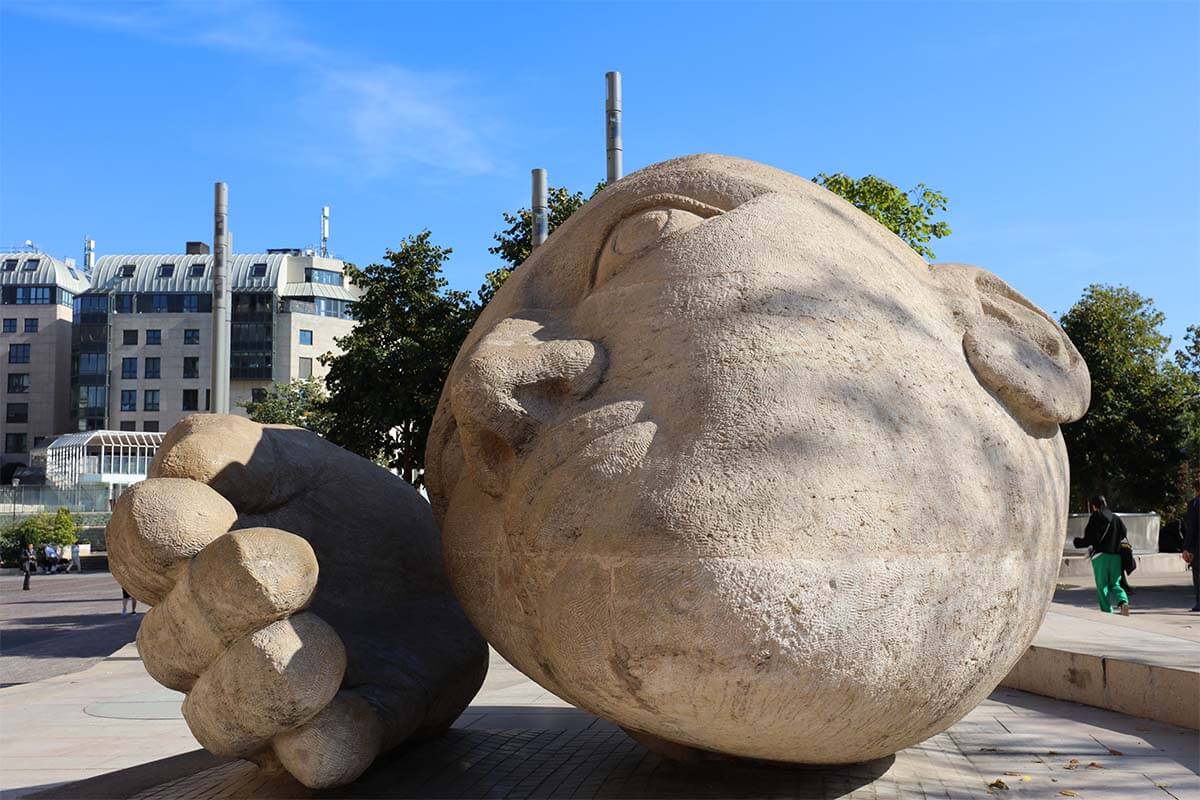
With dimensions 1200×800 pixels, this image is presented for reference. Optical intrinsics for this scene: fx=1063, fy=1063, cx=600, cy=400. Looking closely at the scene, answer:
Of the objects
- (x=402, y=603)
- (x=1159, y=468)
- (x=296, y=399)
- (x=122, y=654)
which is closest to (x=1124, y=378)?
(x=1159, y=468)

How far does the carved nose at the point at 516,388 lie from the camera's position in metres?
4.08

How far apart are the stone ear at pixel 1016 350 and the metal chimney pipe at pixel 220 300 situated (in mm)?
9105

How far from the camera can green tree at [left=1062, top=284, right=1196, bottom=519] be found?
23.5 meters

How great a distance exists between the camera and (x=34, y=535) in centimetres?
3641

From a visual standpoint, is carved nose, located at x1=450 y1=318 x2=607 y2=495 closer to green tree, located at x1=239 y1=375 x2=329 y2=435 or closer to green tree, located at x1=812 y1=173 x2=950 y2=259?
green tree, located at x1=812 y1=173 x2=950 y2=259

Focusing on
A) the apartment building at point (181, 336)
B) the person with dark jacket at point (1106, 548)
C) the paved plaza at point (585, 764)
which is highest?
the apartment building at point (181, 336)

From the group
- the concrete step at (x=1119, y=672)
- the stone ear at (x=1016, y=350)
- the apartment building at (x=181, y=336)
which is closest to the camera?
the stone ear at (x=1016, y=350)

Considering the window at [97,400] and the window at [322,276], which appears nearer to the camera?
the window at [97,400]

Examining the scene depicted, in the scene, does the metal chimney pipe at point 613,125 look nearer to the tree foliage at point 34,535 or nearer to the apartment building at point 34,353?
the tree foliage at point 34,535

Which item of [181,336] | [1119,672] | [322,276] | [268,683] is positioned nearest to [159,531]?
[268,683]

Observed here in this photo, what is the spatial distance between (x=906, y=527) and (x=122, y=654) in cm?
1192

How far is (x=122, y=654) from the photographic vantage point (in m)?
13.0

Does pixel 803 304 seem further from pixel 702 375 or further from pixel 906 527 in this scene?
pixel 906 527

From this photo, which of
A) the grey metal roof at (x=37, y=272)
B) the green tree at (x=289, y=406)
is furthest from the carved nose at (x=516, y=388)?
the grey metal roof at (x=37, y=272)
